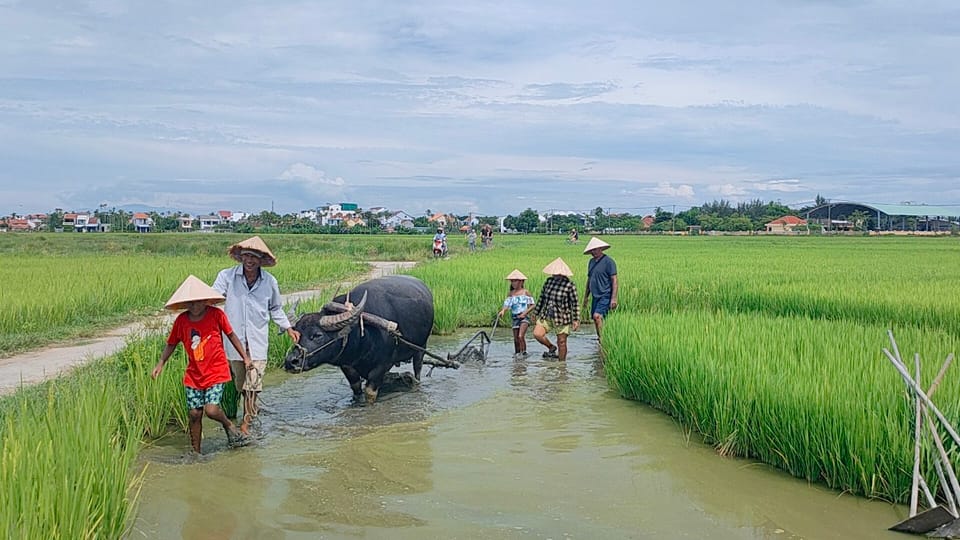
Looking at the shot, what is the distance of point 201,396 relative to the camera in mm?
4941

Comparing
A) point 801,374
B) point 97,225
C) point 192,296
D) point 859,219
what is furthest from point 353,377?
point 97,225

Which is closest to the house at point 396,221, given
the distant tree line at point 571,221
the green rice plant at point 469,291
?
the distant tree line at point 571,221

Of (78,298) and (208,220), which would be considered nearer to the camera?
(78,298)

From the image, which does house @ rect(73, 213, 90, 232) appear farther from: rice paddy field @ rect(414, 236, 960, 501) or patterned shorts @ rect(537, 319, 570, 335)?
patterned shorts @ rect(537, 319, 570, 335)

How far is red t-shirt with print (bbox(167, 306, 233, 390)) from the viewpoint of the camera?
489 centimetres

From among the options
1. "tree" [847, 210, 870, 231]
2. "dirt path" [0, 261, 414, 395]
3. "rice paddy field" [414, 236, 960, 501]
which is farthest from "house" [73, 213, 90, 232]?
"rice paddy field" [414, 236, 960, 501]

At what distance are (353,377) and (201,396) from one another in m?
1.89

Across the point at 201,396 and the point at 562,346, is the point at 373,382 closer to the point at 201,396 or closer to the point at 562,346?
the point at 201,396

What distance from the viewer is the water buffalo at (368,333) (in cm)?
605

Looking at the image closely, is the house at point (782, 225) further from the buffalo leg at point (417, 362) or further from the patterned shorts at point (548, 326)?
the buffalo leg at point (417, 362)

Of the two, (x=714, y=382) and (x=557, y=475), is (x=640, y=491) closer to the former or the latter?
(x=557, y=475)

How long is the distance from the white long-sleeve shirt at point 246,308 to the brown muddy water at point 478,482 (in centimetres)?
65

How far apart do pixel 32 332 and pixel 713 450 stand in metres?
7.56

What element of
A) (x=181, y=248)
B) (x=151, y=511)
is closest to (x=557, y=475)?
(x=151, y=511)
